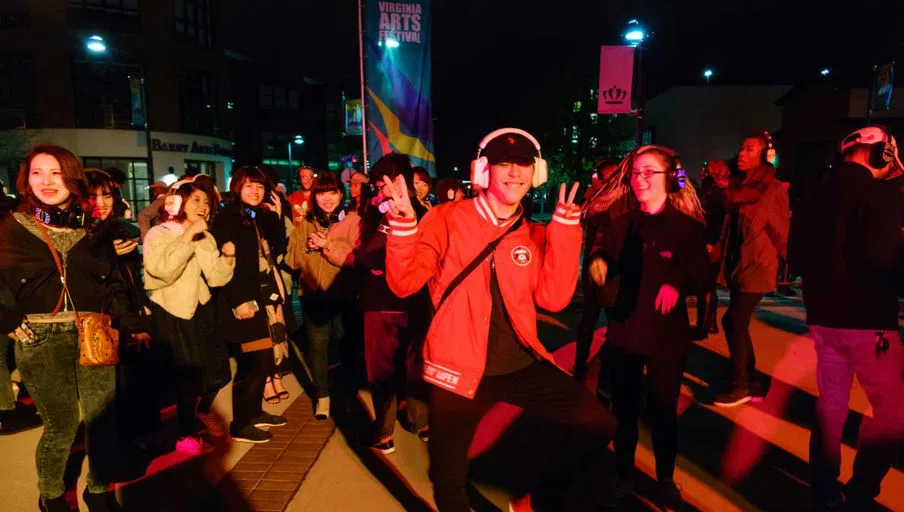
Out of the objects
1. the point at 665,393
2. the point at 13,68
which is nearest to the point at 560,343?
the point at 665,393

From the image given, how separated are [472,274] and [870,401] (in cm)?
238

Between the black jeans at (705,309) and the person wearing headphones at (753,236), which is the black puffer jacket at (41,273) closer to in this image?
the black jeans at (705,309)

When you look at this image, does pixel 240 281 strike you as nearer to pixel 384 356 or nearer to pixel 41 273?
pixel 384 356

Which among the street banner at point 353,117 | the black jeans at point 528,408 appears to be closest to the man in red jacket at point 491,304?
the black jeans at point 528,408

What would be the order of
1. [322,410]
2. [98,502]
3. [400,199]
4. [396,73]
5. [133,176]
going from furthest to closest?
[133,176]
[396,73]
[322,410]
[98,502]
[400,199]

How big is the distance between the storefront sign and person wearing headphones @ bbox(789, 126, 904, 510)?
1318 inches

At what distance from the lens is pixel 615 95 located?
12469mm

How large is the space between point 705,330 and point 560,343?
3316 millimetres

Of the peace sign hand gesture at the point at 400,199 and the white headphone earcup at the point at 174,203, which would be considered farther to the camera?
the white headphone earcup at the point at 174,203

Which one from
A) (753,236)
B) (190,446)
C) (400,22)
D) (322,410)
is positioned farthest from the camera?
(400,22)

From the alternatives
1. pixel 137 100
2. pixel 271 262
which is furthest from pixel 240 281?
pixel 137 100

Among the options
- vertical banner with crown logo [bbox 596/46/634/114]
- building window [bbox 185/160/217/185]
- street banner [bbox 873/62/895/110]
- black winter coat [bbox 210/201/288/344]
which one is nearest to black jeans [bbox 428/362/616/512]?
black winter coat [bbox 210/201/288/344]

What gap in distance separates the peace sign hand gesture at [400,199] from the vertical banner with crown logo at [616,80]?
10.8 metres

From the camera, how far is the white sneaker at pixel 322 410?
15.7 feet
